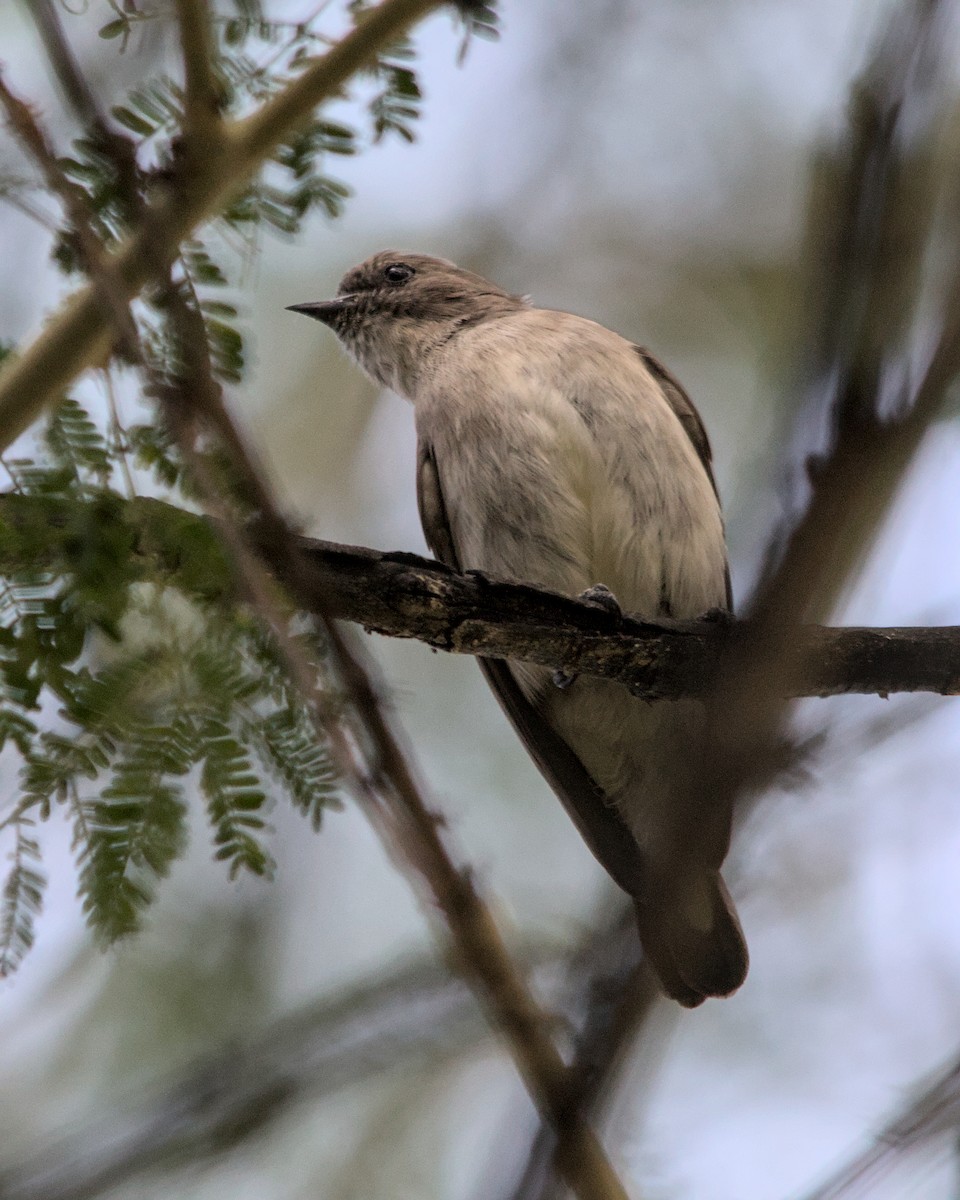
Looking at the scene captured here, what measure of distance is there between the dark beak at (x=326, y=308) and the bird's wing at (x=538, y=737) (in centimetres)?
149

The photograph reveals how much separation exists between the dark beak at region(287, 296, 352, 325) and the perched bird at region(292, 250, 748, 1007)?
1038 millimetres

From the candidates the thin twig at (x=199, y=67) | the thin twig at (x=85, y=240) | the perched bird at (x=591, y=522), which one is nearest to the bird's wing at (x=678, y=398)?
the perched bird at (x=591, y=522)

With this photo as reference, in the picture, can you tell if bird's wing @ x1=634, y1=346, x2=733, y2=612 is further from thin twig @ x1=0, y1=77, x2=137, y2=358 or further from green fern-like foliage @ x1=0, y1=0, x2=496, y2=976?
thin twig @ x1=0, y1=77, x2=137, y2=358

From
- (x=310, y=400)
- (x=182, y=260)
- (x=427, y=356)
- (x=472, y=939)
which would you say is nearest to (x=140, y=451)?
(x=182, y=260)

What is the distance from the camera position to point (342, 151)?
3740mm

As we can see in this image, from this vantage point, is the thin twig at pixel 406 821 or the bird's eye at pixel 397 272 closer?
the thin twig at pixel 406 821

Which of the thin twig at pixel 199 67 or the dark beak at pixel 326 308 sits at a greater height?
the thin twig at pixel 199 67

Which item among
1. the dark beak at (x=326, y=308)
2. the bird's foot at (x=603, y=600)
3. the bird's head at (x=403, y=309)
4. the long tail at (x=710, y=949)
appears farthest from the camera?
the dark beak at (x=326, y=308)

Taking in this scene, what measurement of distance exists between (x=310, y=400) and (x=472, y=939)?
822 cm

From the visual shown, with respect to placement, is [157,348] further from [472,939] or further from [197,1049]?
[197,1049]

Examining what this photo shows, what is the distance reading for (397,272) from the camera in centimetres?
718

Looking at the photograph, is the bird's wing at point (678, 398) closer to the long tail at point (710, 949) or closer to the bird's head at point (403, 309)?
the bird's head at point (403, 309)

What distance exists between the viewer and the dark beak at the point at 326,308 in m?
7.08

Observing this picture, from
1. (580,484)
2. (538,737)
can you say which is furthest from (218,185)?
(538,737)
